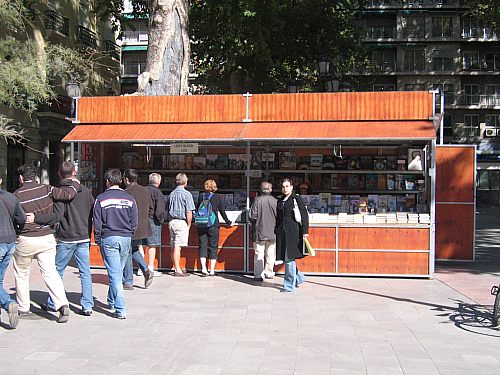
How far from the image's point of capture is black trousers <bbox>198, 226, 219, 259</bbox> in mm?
10227

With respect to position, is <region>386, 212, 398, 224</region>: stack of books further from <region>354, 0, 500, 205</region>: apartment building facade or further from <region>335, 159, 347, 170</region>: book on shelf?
<region>354, 0, 500, 205</region>: apartment building facade

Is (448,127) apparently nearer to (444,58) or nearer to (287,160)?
(444,58)

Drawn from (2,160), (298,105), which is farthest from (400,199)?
(2,160)

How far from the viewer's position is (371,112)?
10.5 m

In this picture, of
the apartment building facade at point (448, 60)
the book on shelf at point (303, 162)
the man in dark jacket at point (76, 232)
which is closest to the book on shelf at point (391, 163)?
the book on shelf at point (303, 162)

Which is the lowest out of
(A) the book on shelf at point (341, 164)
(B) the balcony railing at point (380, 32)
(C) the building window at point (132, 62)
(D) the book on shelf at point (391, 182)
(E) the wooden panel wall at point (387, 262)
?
(E) the wooden panel wall at point (387, 262)

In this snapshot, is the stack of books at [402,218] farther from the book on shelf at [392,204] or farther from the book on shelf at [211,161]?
the book on shelf at [211,161]

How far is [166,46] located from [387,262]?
8423 mm

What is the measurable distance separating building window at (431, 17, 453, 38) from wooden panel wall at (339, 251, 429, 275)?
4630 cm

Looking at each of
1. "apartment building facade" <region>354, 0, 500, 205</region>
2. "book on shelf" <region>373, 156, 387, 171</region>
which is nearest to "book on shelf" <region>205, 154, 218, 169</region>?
"book on shelf" <region>373, 156, 387, 171</region>

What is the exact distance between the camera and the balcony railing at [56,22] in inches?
1017

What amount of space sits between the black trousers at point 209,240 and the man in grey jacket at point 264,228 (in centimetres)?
84

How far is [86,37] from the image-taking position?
2961cm

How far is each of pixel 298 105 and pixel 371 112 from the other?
51.7 inches
